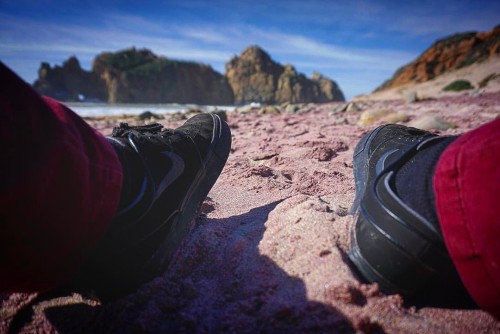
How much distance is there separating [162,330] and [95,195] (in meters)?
0.39

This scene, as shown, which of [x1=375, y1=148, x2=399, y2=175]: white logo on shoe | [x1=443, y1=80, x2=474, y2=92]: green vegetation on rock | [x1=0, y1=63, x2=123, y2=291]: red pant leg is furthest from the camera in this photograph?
[x1=443, y1=80, x2=474, y2=92]: green vegetation on rock

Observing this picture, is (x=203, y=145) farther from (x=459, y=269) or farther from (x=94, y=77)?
(x=94, y=77)

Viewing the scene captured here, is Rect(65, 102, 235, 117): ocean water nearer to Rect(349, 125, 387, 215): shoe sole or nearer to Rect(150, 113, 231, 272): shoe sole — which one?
Rect(150, 113, 231, 272): shoe sole

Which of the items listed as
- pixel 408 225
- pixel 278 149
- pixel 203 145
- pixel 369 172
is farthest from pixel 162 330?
pixel 278 149

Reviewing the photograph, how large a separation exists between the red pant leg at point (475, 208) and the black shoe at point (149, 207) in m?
0.79

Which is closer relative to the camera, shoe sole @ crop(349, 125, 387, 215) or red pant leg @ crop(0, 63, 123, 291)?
red pant leg @ crop(0, 63, 123, 291)

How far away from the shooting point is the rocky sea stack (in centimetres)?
5366

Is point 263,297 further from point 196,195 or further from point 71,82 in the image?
point 71,82

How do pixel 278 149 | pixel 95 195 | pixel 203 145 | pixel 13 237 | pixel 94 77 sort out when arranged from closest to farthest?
pixel 13 237 < pixel 95 195 < pixel 203 145 < pixel 278 149 < pixel 94 77

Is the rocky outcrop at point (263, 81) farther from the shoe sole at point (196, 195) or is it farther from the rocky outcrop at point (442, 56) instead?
the shoe sole at point (196, 195)

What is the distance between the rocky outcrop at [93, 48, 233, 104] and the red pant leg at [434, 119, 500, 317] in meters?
60.6

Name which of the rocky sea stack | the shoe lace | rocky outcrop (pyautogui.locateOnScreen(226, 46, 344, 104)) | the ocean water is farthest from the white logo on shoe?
rocky outcrop (pyautogui.locateOnScreen(226, 46, 344, 104))

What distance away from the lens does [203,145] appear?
4.30 feet

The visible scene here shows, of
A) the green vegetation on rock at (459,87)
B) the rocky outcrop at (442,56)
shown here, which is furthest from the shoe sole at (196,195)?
the rocky outcrop at (442,56)
